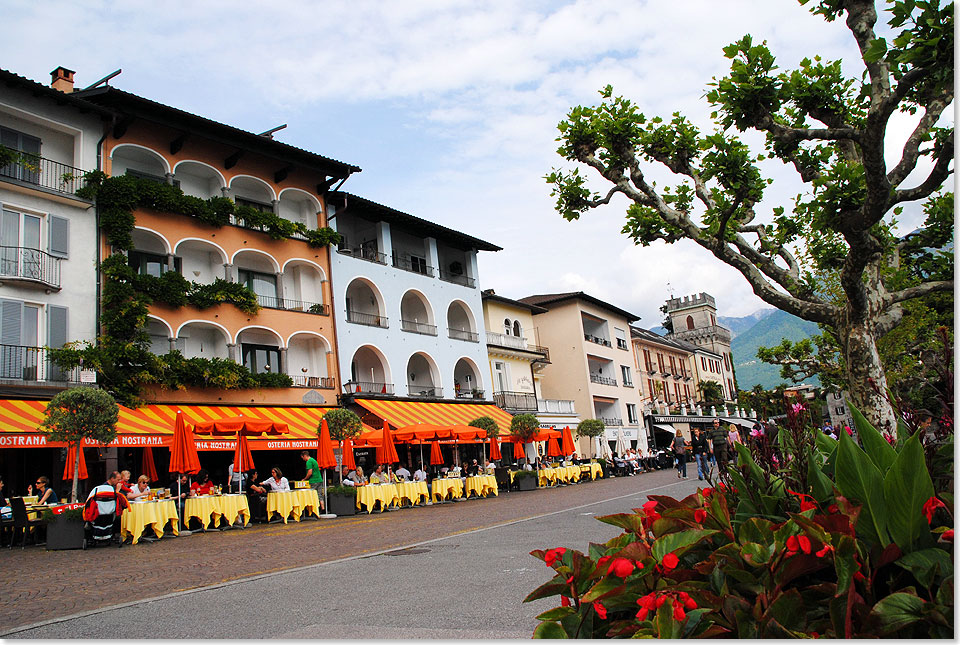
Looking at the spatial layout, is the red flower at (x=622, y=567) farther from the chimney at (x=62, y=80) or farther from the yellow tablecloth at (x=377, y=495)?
the chimney at (x=62, y=80)

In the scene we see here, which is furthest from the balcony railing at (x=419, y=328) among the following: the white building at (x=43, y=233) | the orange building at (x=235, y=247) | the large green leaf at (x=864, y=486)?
the large green leaf at (x=864, y=486)

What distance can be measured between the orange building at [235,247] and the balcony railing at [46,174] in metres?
1.18

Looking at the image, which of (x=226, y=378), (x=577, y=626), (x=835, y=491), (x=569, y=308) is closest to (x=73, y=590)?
(x=577, y=626)

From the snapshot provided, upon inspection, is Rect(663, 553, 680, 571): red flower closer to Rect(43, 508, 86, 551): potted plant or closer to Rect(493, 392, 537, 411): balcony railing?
Rect(43, 508, 86, 551): potted plant

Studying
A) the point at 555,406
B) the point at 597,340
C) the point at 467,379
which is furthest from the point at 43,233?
the point at 597,340

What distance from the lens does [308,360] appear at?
28281 millimetres

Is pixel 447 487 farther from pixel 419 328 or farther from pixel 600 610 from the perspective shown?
pixel 600 610

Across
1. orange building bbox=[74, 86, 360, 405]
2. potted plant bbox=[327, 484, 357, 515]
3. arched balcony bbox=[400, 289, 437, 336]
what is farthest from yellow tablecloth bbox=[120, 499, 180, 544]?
arched balcony bbox=[400, 289, 437, 336]

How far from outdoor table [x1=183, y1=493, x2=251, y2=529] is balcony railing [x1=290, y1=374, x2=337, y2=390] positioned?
1062cm

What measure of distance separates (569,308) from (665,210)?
121ft

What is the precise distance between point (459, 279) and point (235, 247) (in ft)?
47.0

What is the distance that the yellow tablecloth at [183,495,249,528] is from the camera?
1517 cm

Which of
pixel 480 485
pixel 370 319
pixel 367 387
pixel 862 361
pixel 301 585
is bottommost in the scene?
pixel 301 585

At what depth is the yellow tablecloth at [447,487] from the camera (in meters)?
21.6
